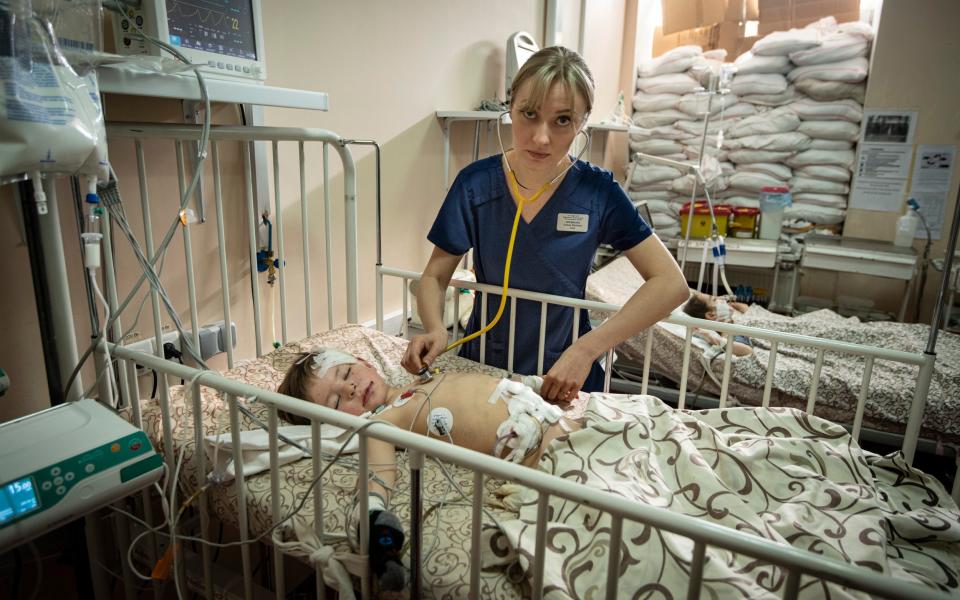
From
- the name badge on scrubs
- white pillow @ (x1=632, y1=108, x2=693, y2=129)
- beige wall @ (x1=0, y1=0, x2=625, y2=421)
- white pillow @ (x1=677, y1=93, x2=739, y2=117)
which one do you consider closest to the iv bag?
beige wall @ (x1=0, y1=0, x2=625, y2=421)

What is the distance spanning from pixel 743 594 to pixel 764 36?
444 centimetres

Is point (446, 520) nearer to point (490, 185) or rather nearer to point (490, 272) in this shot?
point (490, 272)

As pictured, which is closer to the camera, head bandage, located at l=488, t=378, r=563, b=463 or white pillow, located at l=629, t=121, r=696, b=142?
head bandage, located at l=488, t=378, r=563, b=463

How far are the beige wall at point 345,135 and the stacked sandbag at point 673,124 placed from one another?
1.26 metres

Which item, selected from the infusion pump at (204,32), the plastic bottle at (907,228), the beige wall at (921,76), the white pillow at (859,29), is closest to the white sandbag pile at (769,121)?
the white pillow at (859,29)

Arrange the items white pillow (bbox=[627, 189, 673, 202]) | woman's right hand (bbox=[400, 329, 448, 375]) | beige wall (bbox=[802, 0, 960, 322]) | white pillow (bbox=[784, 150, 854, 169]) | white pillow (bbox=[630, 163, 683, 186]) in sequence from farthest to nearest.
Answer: white pillow (bbox=[627, 189, 673, 202]) < white pillow (bbox=[630, 163, 683, 186]) < white pillow (bbox=[784, 150, 854, 169]) < beige wall (bbox=[802, 0, 960, 322]) < woman's right hand (bbox=[400, 329, 448, 375])

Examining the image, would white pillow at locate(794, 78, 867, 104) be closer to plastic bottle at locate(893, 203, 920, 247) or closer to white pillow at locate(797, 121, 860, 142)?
white pillow at locate(797, 121, 860, 142)

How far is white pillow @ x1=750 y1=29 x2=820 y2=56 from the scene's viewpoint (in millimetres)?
Result: 3779

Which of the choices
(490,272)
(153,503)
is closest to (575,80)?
(490,272)

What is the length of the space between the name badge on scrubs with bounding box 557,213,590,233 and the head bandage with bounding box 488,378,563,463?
44 centimetres

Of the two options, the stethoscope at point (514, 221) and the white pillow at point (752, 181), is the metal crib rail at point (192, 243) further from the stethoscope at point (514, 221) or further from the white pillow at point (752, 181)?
the white pillow at point (752, 181)

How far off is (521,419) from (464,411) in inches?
5.4

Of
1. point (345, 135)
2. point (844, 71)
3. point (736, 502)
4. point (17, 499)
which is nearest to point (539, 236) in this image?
point (736, 502)

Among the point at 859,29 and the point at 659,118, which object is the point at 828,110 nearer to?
the point at 859,29
